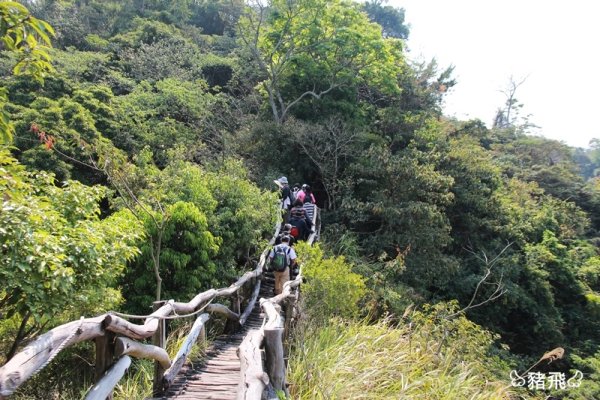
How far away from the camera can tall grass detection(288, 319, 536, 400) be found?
15.8 ft

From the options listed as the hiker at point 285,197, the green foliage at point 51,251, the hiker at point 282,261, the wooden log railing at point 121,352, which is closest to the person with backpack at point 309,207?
the hiker at point 285,197

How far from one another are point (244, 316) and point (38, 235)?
4236 mm

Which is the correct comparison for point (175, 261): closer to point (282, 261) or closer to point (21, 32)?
point (282, 261)

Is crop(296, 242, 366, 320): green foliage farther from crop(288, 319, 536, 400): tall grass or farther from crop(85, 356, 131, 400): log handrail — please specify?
crop(85, 356, 131, 400): log handrail

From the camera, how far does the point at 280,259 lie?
8.36m

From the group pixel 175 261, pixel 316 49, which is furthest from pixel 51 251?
pixel 316 49

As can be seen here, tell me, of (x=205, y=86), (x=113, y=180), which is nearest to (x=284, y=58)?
(x=205, y=86)

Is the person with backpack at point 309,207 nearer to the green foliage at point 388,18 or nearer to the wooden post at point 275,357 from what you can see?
the wooden post at point 275,357

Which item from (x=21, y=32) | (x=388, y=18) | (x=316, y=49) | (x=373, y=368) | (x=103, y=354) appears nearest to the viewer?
(x=21, y=32)

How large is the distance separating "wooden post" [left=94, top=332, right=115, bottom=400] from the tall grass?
2.06 meters

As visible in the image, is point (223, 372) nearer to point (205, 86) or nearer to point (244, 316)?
point (244, 316)

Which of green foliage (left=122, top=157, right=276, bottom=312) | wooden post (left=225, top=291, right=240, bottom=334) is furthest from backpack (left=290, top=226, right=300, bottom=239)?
wooden post (left=225, top=291, right=240, bottom=334)

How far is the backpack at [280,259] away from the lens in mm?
8359

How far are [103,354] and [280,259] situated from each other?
17.2ft
